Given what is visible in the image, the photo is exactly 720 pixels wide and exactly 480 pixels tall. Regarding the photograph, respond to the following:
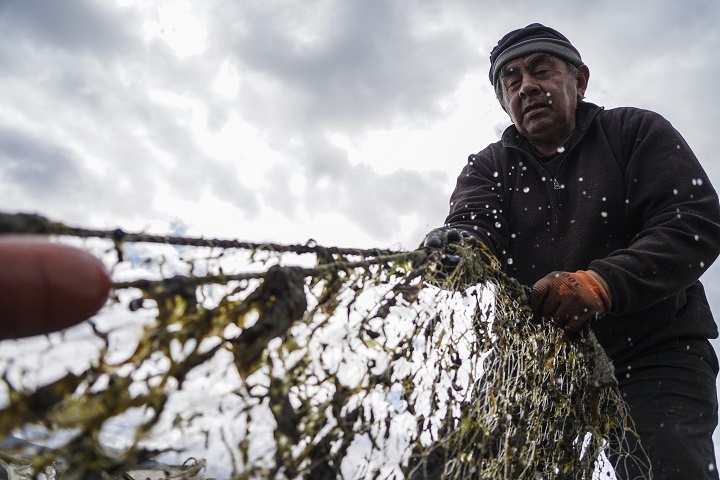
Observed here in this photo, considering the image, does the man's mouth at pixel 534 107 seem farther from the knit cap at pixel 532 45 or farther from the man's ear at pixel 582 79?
the man's ear at pixel 582 79

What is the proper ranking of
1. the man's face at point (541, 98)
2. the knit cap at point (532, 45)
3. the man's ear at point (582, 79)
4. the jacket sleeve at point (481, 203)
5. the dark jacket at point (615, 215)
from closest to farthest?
the dark jacket at point (615, 215) < the jacket sleeve at point (481, 203) < the man's face at point (541, 98) < the knit cap at point (532, 45) < the man's ear at point (582, 79)

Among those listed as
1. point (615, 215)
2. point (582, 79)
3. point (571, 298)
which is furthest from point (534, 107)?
point (571, 298)

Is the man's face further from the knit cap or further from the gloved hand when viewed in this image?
the gloved hand

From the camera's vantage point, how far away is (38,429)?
1286 millimetres

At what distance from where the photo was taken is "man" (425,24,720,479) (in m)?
3.12

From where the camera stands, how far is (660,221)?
135 inches

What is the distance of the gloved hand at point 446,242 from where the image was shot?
2779 millimetres

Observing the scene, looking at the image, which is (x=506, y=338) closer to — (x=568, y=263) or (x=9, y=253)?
(x=568, y=263)

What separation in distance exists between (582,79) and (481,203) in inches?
56.2

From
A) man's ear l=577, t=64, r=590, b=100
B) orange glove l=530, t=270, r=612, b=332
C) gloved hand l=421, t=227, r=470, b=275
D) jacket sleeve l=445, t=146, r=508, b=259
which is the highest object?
man's ear l=577, t=64, r=590, b=100

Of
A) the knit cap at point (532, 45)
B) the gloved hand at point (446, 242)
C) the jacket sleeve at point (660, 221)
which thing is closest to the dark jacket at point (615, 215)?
the jacket sleeve at point (660, 221)

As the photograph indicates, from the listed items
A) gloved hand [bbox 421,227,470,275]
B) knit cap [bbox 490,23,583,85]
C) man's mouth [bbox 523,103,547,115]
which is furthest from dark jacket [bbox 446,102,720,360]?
gloved hand [bbox 421,227,470,275]

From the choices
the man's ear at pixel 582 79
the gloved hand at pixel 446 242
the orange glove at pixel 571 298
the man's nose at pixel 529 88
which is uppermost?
the man's ear at pixel 582 79

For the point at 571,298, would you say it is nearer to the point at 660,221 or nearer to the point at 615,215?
the point at 660,221
